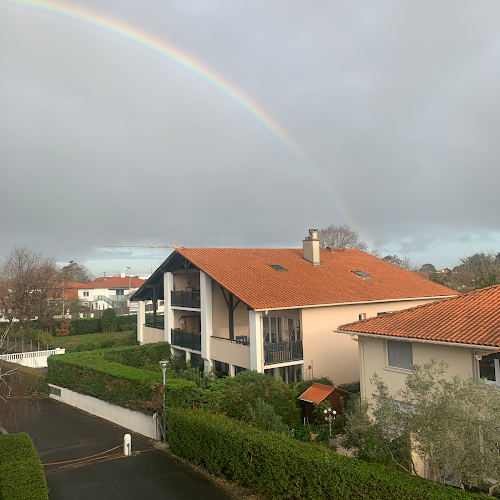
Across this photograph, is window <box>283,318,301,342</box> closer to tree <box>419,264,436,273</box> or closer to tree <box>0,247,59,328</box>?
tree <box>0,247,59,328</box>

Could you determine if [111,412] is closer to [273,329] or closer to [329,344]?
[273,329]

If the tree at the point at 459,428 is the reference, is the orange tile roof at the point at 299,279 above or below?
above

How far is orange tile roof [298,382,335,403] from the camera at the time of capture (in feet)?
54.0

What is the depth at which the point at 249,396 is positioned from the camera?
16.0m

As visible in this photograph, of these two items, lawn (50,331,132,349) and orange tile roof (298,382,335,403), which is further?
lawn (50,331,132,349)

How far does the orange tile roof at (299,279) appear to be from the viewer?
2091cm

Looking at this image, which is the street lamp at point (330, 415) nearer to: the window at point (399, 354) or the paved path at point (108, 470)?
the window at point (399, 354)

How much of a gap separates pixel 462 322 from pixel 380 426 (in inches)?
250

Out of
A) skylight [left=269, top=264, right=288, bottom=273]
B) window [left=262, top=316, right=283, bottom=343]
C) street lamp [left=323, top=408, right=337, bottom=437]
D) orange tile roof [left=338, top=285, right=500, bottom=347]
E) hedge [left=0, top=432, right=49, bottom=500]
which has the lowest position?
street lamp [left=323, top=408, right=337, bottom=437]

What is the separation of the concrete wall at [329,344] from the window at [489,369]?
9.13 metres

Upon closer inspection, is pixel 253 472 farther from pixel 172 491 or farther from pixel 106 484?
pixel 106 484

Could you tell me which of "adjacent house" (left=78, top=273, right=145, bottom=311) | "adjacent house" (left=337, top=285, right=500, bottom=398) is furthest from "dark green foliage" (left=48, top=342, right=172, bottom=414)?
"adjacent house" (left=78, top=273, right=145, bottom=311)

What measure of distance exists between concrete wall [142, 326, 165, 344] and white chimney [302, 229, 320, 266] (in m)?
11.0

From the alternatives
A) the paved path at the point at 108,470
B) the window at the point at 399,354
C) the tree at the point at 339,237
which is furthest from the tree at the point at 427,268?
the paved path at the point at 108,470
